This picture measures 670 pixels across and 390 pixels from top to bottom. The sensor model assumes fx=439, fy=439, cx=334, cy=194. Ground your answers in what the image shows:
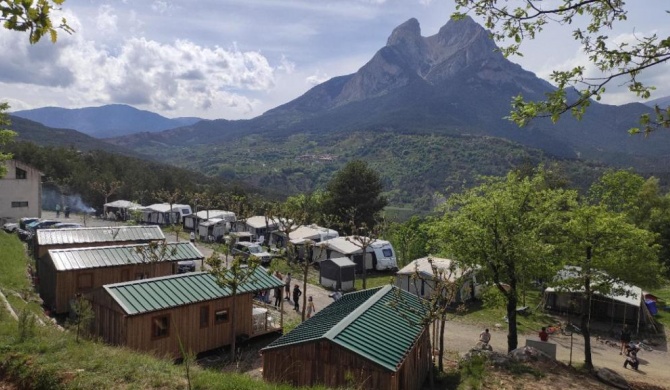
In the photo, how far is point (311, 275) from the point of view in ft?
117

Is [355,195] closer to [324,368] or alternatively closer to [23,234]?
[23,234]

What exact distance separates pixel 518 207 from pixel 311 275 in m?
21.3

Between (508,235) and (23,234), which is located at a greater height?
(508,235)

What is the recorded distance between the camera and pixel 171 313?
16203mm

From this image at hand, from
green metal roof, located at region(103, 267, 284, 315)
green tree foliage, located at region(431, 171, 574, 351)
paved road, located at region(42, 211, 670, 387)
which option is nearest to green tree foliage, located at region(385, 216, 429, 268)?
paved road, located at region(42, 211, 670, 387)

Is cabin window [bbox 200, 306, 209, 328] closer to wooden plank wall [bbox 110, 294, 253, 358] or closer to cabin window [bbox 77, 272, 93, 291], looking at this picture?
wooden plank wall [bbox 110, 294, 253, 358]

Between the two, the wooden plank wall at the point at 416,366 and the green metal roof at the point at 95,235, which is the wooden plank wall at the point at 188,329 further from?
the green metal roof at the point at 95,235

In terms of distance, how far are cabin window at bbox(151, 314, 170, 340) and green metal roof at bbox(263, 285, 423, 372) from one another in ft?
17.4

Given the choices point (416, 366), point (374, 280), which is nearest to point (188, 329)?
point (416, 366)

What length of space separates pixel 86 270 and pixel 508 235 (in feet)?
64.2

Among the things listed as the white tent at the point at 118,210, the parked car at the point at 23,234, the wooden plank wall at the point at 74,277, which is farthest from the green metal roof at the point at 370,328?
the white tent at the point at 118,210

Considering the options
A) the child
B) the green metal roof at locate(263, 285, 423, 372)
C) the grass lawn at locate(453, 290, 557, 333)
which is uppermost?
the green metal roof at locate(263, 285, 423, 372)

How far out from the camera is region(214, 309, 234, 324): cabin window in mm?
17797

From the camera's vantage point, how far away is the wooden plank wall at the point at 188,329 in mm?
15312
